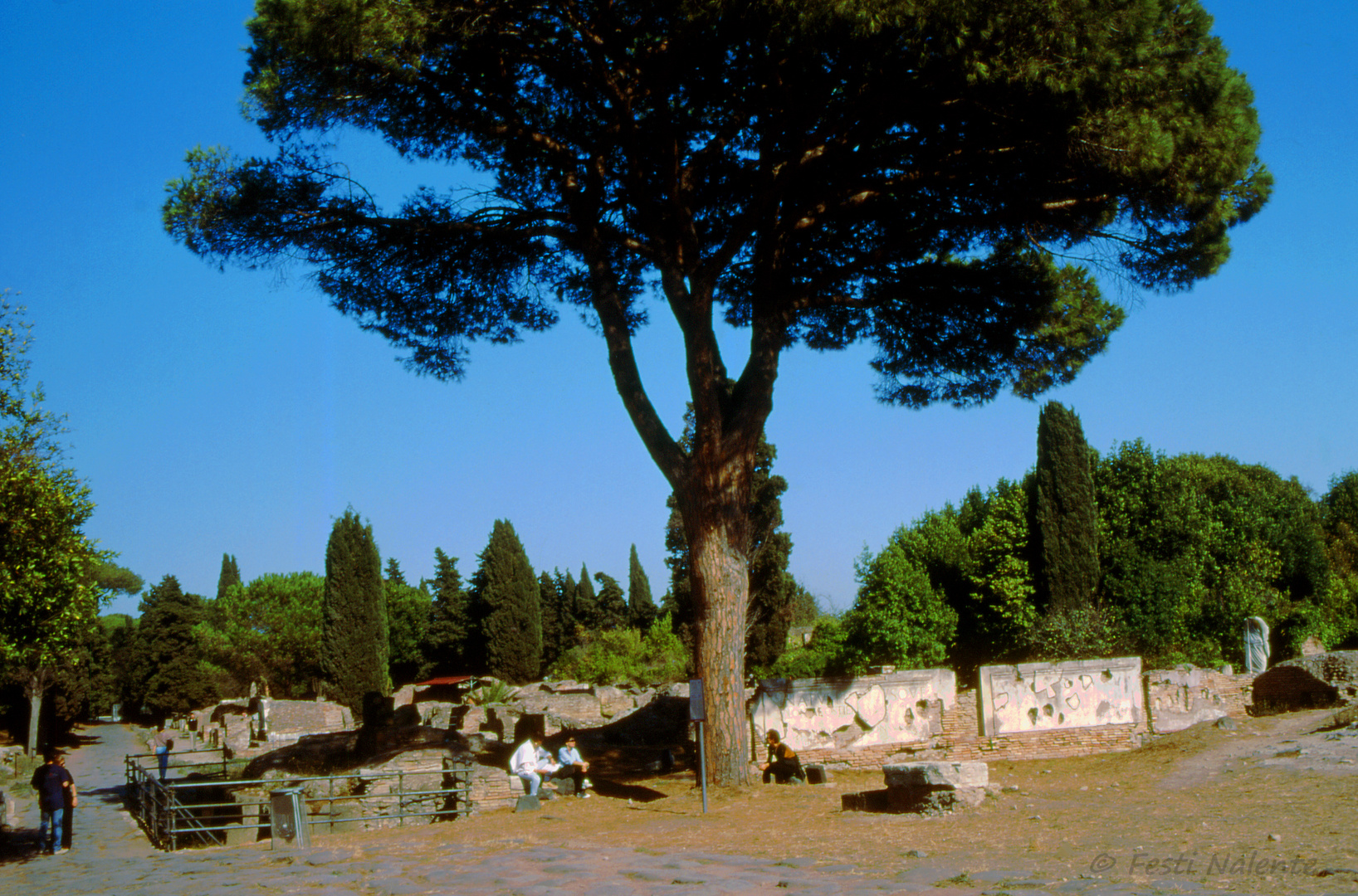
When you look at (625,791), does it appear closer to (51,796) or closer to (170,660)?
(51,796)

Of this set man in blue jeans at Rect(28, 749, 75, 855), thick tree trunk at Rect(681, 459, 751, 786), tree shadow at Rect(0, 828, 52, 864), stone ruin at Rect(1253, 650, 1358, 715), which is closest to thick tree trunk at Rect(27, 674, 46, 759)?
tree shadow at Rect(0, 828, 52, 864)

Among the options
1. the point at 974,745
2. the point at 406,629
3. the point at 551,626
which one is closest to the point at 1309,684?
the point at 974,745

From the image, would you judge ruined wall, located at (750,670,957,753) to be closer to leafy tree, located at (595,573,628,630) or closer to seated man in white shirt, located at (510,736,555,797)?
seated man in white shirt, located at (510,736,555,797)

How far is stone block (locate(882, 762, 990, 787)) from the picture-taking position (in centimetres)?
830

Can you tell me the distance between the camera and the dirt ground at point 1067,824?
5.75 meters

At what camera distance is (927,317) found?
12273 millimetres

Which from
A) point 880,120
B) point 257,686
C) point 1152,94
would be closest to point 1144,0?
point 1152,94

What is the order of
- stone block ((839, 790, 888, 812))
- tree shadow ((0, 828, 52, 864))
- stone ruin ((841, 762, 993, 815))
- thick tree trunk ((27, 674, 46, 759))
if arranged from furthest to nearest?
1. thick tree trunk ((27, 674, 46, 759))
2. tree shadow ((0, 828, 52, 864))
3. stone block ((839, 790, 888, 812))
4. stone ruin ((841, 762, 993, 815))

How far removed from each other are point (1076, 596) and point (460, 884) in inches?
861

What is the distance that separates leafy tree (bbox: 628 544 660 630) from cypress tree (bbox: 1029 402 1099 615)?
29.0m

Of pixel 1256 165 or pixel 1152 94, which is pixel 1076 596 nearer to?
pixel 1256 165

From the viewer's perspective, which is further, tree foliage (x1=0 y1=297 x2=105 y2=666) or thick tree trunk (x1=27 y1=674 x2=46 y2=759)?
thick tree trunk (x1=27 y1=674 x2=46 y2=759)

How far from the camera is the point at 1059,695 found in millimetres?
14133

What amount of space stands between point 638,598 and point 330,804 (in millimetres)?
45155
